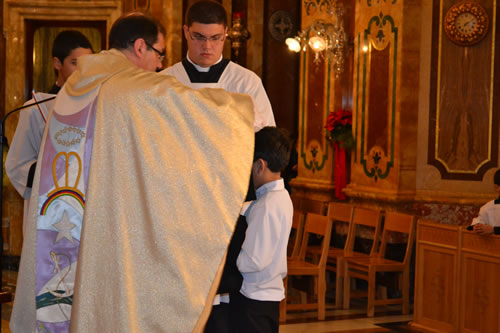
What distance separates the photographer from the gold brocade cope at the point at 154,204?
3012 mm

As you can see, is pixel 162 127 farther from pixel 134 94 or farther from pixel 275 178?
pixel 275 178

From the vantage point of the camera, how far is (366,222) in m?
9.10

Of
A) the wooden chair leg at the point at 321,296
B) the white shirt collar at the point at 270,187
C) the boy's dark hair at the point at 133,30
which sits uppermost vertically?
the boy's dark hair at the point at 133,30

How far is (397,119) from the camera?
9156 millimetres

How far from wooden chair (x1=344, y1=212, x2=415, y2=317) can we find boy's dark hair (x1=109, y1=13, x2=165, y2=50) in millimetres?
5671

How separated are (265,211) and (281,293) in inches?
17.5

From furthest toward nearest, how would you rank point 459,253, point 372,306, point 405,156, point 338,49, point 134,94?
point 338,49 → point 405,156 → point 372,306 → point 459,253 → point 134,94

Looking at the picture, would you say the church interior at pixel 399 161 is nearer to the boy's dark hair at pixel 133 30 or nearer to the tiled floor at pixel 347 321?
the tiled floor at pixel 347 321

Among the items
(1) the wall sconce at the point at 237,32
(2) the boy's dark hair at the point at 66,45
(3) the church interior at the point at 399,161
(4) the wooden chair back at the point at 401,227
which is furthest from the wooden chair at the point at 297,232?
(2) the boy's dark hair at the point at 66,45

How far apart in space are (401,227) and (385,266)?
19.1 inches

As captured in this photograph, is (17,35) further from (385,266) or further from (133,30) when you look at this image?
(133,30)

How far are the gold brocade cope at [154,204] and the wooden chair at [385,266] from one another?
5554 millimetres

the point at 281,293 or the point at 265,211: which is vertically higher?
the point at 265,211

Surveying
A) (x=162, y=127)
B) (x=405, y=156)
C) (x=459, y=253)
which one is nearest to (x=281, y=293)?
(x=162, y=127)
